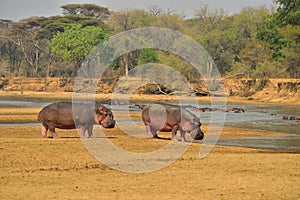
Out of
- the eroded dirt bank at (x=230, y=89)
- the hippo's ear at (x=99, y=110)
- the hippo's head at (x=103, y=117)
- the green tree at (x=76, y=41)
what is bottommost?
the eroded dirt bank at (x=230, y=89)

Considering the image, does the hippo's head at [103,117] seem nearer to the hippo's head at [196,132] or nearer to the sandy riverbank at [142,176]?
the sandy riverbank at [142,176]

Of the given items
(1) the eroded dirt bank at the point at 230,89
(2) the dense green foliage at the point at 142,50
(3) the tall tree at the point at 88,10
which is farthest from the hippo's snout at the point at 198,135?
(3) the tall tree at the point at 88,10

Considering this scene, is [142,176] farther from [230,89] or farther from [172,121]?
[230,89]

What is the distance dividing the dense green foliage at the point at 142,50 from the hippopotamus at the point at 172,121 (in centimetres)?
4054

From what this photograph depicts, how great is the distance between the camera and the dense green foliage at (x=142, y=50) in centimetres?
6744

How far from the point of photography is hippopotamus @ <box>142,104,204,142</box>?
64.5 ft

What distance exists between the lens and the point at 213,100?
59.5 meters

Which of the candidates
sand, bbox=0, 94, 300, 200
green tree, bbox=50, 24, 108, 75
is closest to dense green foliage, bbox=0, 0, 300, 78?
green tree, bbox=50, 24, 108, 75

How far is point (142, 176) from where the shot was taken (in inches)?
492

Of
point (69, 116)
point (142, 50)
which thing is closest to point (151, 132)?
point (69, 116)

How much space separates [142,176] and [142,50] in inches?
2736

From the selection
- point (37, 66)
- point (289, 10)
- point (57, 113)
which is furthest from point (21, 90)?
point (57, 113)

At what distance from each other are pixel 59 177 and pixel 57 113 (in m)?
7.62

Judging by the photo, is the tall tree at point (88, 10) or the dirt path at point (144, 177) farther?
the tall tree at point (88, 10)
